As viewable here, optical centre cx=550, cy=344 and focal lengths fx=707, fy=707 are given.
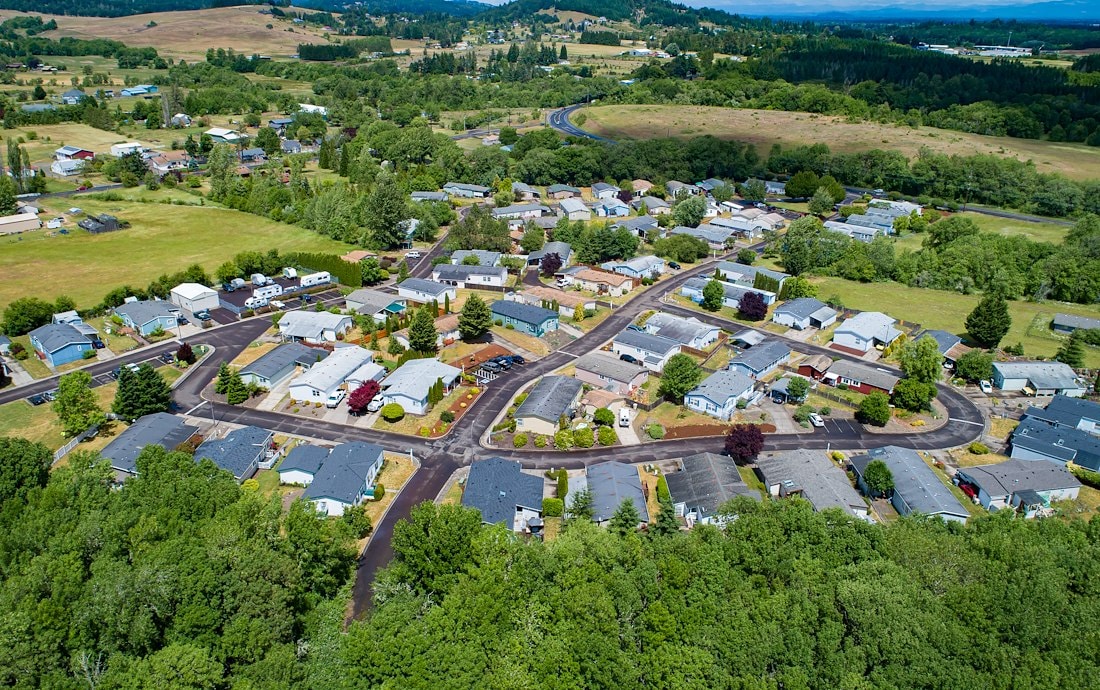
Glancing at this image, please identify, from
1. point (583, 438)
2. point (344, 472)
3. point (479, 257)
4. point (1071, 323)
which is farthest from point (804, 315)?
point (344, 472)

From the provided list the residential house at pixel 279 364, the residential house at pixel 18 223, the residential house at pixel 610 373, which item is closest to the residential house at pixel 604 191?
the residential house at pixel 610 373

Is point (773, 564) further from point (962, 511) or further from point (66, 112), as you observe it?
point (66, 112)

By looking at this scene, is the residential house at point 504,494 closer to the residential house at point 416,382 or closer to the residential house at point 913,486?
the residential house at point 416,382

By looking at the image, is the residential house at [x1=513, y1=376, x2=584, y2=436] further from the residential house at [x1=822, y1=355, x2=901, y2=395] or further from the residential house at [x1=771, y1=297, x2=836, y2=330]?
the residential house at [x1=771, y1=297, x2=836, y2=330]

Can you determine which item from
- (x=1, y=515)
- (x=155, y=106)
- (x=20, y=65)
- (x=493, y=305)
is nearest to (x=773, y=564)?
(x=1, y=515)

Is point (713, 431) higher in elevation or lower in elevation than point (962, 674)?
lower

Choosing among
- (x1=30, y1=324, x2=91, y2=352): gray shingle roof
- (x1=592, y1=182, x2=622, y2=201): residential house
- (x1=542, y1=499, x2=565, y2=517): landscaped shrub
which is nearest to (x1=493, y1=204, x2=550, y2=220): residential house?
(x1=592, y1=182, x2=622, y2=201): residential house
